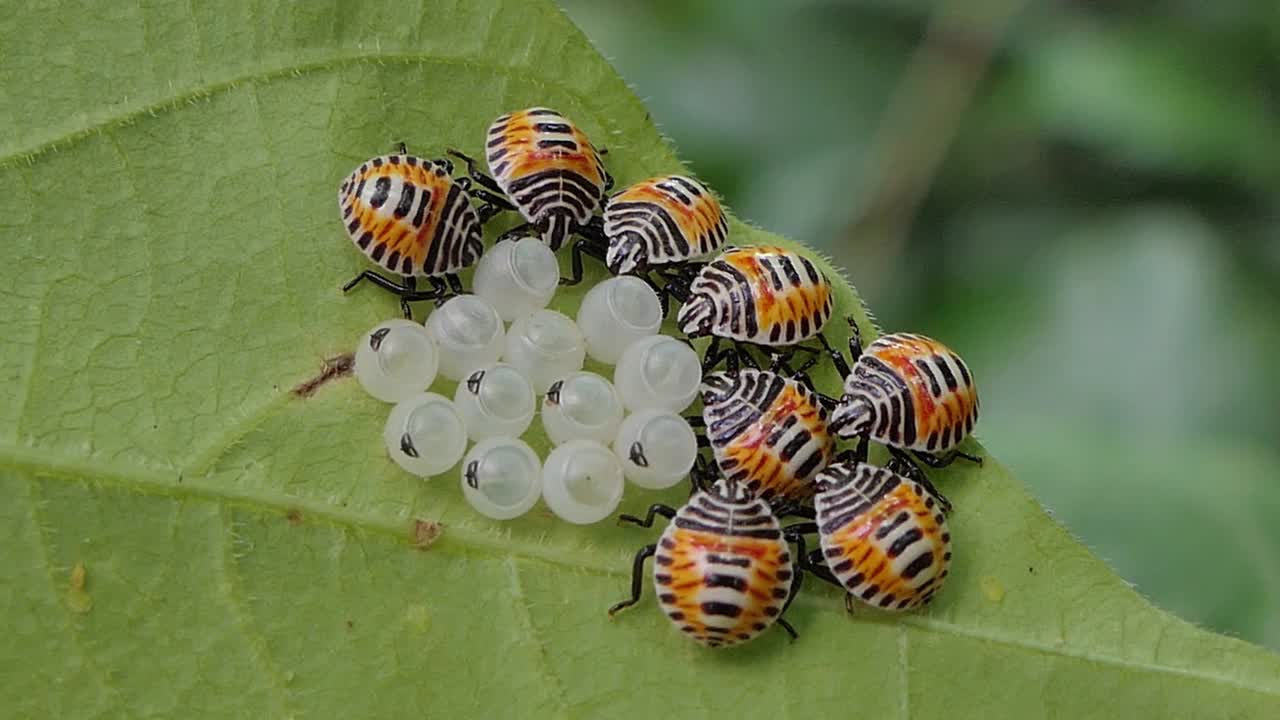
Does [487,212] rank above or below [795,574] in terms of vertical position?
above

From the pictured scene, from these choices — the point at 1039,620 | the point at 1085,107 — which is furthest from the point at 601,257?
the point at 1085,107

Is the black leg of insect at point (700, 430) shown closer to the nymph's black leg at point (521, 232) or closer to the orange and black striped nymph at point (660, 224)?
the orange and black striped nymph at point (660, 224)

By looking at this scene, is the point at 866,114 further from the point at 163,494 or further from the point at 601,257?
the point at 163,494

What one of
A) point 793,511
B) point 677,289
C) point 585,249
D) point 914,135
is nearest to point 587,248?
point 585,249

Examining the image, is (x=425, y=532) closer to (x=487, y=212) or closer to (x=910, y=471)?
(x=487, y=212)

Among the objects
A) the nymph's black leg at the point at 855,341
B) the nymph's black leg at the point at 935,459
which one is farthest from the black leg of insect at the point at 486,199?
the nymph's black leg at the point at 935,459

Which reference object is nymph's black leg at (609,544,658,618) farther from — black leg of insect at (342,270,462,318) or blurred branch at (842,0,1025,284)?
blurred branch at (842,0,1025,284)
